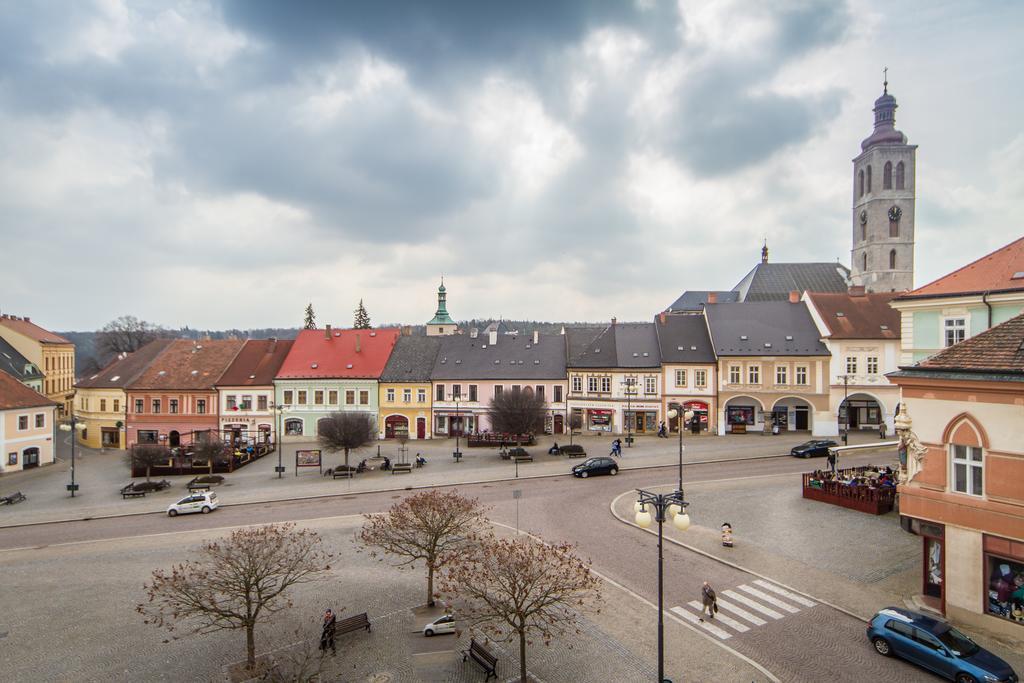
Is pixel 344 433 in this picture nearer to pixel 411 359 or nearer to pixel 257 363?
pixel 411 359

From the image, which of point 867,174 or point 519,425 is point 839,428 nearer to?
point 519,425

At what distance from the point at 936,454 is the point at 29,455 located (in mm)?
55290

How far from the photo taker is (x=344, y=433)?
35156 mm

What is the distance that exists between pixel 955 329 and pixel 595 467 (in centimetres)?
1946

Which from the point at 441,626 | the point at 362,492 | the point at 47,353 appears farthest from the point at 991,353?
the point at 47,353

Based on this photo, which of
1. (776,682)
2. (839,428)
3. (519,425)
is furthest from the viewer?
(839,428)

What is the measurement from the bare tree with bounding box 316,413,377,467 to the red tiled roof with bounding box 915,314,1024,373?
30.6m

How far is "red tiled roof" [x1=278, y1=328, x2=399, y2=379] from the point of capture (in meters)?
49.4

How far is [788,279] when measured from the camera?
208 feet

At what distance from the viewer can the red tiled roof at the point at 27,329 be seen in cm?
6982

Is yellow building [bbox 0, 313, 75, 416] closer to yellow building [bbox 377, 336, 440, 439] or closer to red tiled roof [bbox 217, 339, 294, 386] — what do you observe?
red tiled roof [bbox 217, 339, 294, 386]

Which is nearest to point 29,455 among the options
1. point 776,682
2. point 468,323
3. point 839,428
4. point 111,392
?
point 111,392

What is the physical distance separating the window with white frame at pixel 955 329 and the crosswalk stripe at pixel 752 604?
59.0ft

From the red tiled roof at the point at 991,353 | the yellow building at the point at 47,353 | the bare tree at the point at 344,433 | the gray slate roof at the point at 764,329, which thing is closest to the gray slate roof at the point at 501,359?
the bare tree at the point at 344,433
